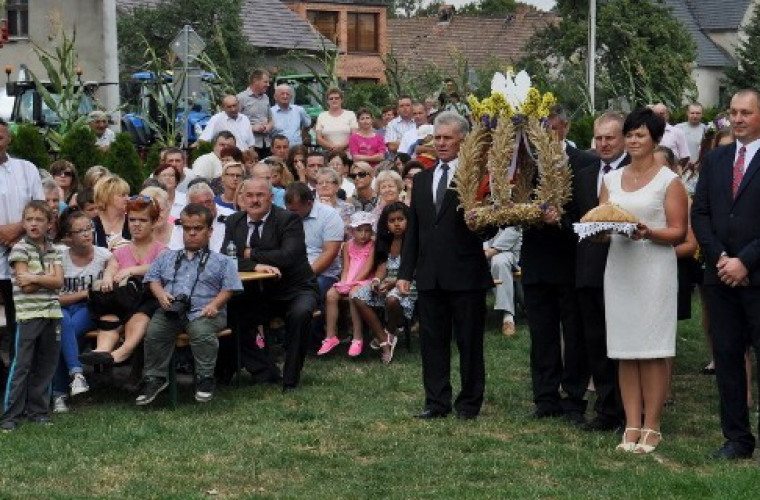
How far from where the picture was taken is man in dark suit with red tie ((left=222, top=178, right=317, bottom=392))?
41.6 ft

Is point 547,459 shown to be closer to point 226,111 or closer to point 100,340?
point 100,340

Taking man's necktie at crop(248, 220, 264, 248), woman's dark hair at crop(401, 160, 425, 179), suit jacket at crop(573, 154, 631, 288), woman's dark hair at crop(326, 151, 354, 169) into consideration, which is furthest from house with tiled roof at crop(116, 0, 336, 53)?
suit jacket at crop(573, 154, 631, 288)

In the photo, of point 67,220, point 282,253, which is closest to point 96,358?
point 67,220

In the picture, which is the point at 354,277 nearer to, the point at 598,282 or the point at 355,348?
the point at 355,348

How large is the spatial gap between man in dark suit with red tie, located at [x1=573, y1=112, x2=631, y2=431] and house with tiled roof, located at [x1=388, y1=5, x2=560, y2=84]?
6973cm

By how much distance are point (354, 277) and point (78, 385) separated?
140 inches

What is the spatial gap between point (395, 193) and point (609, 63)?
146 feet

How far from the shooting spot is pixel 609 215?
933cm

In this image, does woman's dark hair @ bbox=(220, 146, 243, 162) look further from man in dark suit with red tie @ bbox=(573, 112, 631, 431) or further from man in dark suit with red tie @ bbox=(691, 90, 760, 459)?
man in dark suit with red tie @ bbox=(691, 90, 760, 459)

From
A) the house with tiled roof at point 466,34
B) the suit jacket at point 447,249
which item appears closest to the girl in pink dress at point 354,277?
the suit jacket at point 447,249

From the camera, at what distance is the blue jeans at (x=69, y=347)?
38.2ft

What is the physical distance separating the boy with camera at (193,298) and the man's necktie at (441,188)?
180cm

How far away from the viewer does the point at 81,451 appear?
986cm


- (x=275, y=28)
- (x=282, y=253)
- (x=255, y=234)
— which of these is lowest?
(x=282, y=253)
